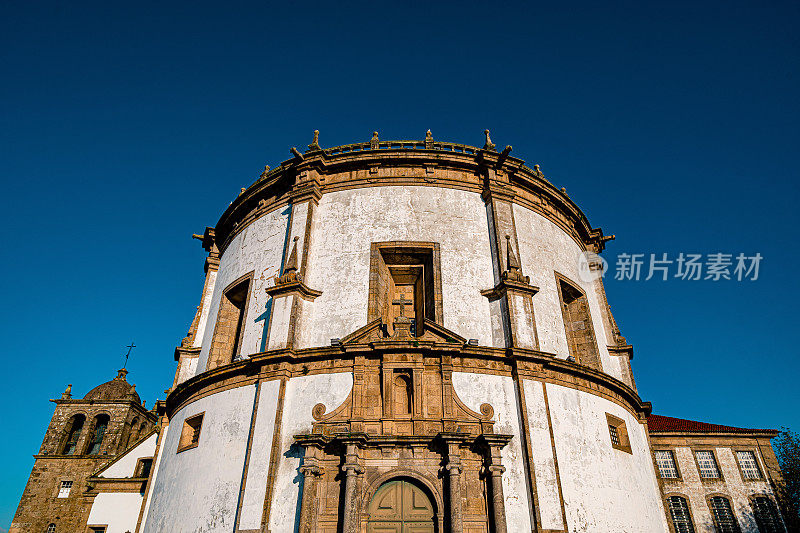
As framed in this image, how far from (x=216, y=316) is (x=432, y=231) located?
7.92m

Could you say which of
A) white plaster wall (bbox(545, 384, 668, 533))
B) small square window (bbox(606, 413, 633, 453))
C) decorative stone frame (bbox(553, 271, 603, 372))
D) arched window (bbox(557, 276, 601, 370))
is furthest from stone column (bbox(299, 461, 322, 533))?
arched window (bbox(557, 276, 601, 370))

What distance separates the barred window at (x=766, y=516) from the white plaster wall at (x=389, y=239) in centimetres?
1809

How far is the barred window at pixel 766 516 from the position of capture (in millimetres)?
22266

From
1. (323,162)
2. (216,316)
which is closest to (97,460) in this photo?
(216,316)

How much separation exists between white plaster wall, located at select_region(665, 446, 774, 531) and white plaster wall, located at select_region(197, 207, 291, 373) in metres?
19.3

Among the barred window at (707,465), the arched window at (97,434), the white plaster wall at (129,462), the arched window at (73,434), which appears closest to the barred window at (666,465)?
the barred window at (707,465)

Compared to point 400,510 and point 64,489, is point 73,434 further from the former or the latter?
point 400,510

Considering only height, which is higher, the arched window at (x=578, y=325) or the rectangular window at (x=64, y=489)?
the arched window at (x=578, y=325)

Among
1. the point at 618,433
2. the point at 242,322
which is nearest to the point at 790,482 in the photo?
the point at 618,433

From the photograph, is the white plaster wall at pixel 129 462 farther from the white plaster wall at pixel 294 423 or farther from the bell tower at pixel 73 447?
→ the bell tower at pixel 73 447

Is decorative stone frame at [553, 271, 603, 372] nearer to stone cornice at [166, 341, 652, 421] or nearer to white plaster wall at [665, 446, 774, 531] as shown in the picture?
stone cornice at [166, 341, 652, 421]

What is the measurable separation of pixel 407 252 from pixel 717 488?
61.2 ft

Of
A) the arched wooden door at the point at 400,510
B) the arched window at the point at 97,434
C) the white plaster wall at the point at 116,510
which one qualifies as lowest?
the arched wooden door at the point at 400,510

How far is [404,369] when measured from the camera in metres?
12.9
